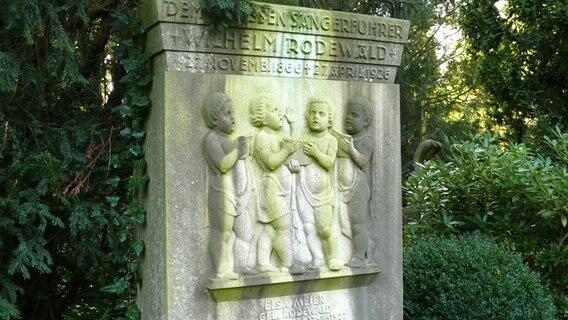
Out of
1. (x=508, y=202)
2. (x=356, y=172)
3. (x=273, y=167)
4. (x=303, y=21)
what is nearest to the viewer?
(x=273, y=167)

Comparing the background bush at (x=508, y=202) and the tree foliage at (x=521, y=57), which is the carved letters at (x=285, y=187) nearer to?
the background bush at (x=508, y=202)

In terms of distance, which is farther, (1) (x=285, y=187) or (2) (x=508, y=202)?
(2) (x=508, y=202)

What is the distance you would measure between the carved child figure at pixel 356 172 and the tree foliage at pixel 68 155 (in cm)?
143

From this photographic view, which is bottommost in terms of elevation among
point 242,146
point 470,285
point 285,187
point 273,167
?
point 470,285

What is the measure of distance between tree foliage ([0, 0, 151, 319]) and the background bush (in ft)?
11.0

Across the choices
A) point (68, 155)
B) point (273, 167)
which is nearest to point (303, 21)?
point (273, 167)

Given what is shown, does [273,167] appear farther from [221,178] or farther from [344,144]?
[344,144]

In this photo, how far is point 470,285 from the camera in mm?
5422

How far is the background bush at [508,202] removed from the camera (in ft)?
20.7

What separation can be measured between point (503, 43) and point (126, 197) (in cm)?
691

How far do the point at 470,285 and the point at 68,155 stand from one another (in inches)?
130

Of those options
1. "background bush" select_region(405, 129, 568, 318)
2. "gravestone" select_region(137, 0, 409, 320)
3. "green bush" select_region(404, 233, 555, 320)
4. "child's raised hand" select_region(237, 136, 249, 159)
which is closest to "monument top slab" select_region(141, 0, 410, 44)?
"gravestone" select_region(137, 0, 409, 320)

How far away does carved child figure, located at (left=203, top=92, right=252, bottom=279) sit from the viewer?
4.27 metres

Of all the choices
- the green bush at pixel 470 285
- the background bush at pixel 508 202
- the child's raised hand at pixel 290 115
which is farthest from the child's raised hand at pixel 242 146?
the background bush at pixel 508 202
